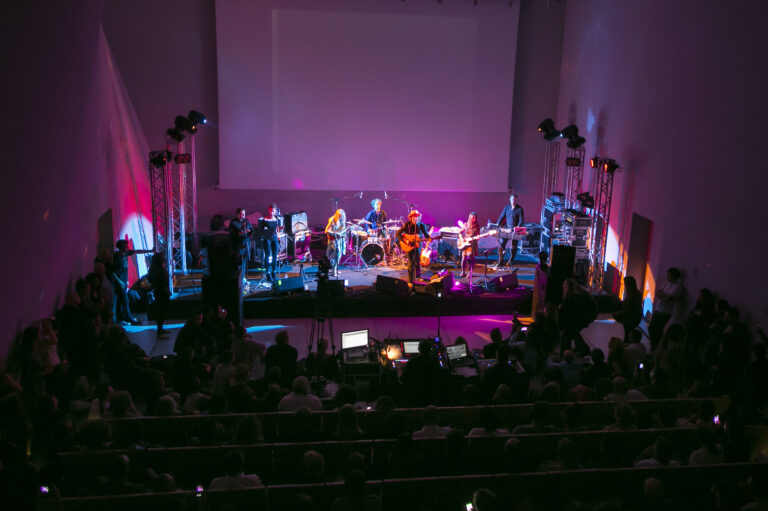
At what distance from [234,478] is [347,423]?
1098mm

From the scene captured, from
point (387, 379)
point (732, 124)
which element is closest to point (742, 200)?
point (732, 124)

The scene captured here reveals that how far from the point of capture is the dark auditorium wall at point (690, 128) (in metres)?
7.74

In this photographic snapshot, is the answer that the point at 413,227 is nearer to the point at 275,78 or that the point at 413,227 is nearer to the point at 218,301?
the point at 218,301

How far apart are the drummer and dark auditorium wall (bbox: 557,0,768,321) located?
4380 mm

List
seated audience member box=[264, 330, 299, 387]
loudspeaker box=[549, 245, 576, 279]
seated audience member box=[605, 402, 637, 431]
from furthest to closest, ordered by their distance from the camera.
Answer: loudspeaker box=[549, 245, 576, 279], seated audience member box=[264, 330, 299, 387], seated audience member box=[605, 402, 637, 431]

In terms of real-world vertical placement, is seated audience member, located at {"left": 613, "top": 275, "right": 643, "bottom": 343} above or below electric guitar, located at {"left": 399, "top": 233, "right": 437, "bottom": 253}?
below

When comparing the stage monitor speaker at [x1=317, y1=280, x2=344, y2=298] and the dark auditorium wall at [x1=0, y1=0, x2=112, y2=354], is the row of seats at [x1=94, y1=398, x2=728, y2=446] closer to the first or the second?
the dark auditorium wall at [x1=0, y1=0, x2=112, y2=354]

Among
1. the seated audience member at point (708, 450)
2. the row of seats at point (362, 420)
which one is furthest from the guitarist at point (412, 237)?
the seated audience member at point (708, 450)

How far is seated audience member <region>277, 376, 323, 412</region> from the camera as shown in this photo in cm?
582

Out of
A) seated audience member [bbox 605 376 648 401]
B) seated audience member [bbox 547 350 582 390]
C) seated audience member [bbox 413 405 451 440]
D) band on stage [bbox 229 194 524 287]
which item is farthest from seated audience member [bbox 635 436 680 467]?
band on stage [bbox 229 194 524 287]

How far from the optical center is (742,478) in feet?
15.1

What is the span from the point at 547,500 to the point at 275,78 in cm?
1182

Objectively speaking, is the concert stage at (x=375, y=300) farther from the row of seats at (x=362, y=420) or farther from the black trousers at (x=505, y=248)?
the row of seats at (x=362, y=420)

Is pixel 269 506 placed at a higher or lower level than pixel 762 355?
lower
